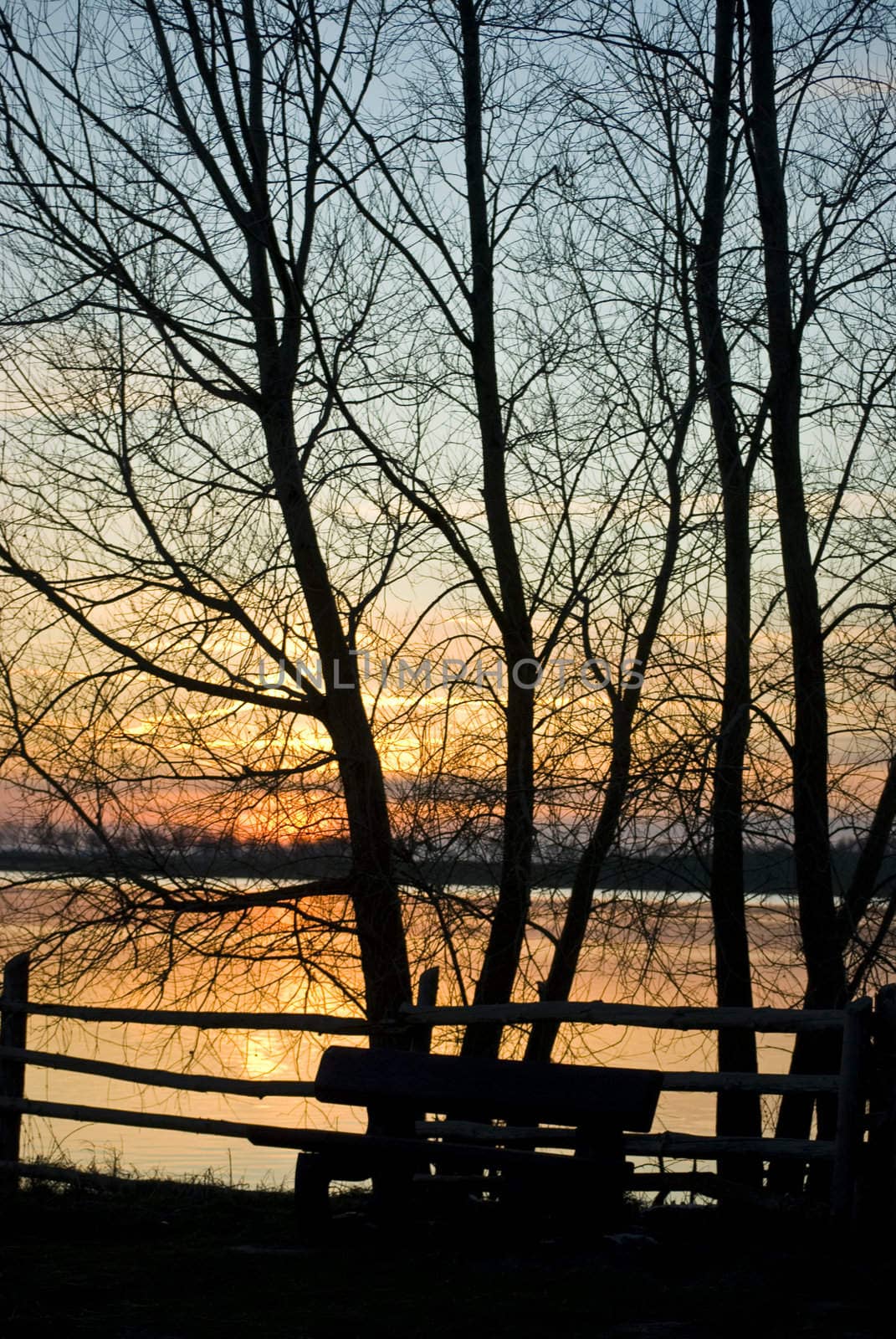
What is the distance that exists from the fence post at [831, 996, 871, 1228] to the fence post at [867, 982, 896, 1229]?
68 mm

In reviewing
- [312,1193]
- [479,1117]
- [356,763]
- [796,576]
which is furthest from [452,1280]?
[796,576]

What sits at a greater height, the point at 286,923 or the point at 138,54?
the point at 138,54

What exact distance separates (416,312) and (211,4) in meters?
2.16

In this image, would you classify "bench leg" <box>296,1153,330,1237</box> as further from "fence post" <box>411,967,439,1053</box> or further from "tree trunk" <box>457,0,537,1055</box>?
"tree trunk" <box>457,0,537,1055</box>

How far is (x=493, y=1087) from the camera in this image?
5664 millimetres

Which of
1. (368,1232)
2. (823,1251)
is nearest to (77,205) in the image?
(368,1232)

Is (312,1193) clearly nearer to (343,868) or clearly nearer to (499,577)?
(343,868)

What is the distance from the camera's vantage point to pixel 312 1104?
56.9 feet

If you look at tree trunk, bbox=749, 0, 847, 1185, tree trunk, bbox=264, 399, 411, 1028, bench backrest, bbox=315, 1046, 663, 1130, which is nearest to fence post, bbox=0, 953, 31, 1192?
tree trunk, bbox=264, 399, 411, 1028

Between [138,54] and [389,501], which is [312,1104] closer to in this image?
[389,501]

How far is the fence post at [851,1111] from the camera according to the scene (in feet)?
18.2

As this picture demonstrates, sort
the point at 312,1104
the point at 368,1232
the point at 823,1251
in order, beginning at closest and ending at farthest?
the point at 823,1251 < the point at 368,1232 < the point at 312,1104

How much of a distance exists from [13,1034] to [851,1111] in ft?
17.0

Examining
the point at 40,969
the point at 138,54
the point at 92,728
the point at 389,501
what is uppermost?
the point at 138,54
